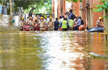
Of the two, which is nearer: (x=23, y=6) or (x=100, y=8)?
(x=100, y=8)

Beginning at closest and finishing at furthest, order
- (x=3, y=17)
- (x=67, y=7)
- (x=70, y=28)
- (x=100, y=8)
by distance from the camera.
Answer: (x=100, y=8), (x=70, y=28), (x=67, y=7), (x=3, y=17)

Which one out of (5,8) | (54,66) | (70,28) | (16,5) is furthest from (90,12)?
(16,5)

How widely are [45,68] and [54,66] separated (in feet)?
1.52

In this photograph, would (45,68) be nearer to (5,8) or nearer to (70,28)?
(70,28)

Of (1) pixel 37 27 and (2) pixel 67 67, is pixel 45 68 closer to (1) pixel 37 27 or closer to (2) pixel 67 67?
(2) pixel 67 67

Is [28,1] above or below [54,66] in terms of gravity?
above

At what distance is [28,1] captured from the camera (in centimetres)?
9331

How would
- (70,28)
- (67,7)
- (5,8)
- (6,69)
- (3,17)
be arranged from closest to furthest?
(6,69)
(70,28)
(67,7)
(3,17)
(5,8)

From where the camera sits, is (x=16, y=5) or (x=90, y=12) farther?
(x=16, y=5)

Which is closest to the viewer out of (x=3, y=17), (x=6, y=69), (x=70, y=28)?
(x=6, y=69)

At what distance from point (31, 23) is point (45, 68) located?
31.7 meters

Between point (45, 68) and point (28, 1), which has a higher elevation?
point (28, 1)

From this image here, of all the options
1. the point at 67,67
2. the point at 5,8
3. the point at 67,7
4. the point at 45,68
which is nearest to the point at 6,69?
the point at 45,68

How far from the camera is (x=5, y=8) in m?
78.8
